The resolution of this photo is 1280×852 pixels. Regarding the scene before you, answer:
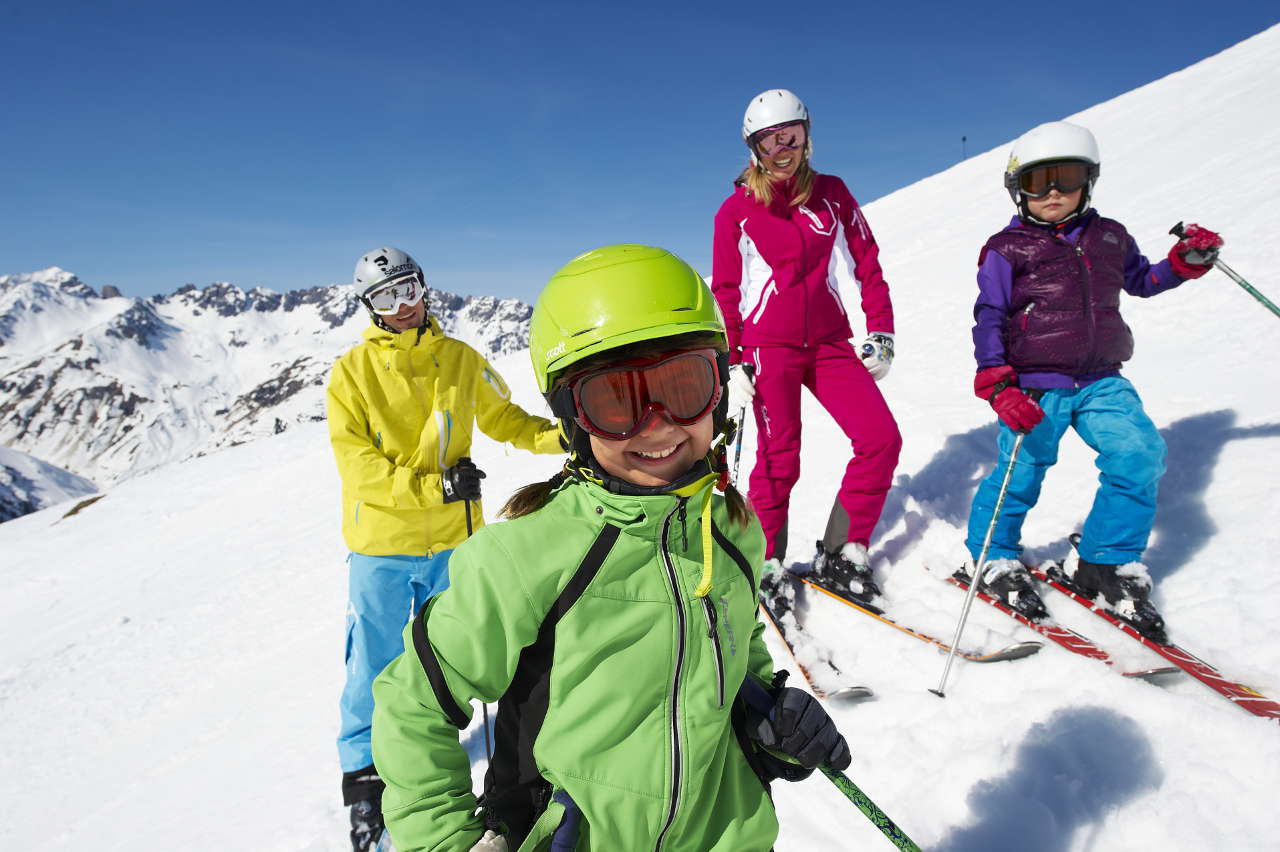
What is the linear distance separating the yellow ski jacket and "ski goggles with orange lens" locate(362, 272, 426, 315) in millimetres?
171

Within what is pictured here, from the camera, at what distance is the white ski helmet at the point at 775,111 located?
468 centimetres

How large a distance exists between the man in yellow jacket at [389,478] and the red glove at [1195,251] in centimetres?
467

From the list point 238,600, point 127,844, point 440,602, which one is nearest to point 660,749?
point 440,602

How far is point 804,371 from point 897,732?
→ 262cm

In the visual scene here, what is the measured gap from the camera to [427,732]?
6.04 feet

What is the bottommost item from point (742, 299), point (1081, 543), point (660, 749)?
point (1081, 543)

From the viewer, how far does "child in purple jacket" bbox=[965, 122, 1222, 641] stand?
4355mm

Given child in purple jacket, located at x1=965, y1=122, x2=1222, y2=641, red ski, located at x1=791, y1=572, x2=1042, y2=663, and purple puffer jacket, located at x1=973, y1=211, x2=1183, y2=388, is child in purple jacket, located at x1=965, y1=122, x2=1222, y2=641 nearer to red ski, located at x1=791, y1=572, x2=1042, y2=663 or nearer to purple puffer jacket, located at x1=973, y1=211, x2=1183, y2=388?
purple puffer jacket, located at x1=973, y1=211, x2=1183, y2=388

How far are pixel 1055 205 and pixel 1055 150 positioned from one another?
1.20ft

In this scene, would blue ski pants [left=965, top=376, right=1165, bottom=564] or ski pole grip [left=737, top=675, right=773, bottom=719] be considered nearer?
ski pole grip [left=737, top=675, right=773, bottom=719]

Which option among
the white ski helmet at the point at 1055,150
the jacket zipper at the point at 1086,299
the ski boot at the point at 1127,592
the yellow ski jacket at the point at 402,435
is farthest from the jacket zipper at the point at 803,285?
the ski boot at the point at 1127,592

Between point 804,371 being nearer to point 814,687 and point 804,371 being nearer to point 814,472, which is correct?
point 814,687

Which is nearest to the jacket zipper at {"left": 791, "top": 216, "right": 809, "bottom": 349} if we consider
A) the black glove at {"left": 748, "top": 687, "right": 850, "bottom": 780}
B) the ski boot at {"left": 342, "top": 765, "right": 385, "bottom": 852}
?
the black glove at {"left": 748, "top": 687, "right": 850, "bottom": 780}

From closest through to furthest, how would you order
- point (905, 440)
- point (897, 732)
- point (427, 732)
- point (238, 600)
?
point (427, 732) → point (897, 732) → point (905, 440) → point (238, 600)
